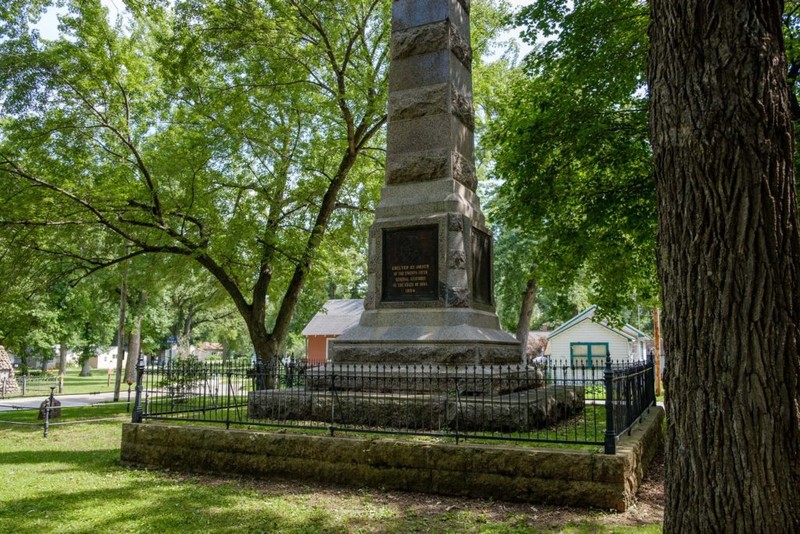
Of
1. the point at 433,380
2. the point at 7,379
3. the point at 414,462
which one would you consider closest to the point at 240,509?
the point at 414,462

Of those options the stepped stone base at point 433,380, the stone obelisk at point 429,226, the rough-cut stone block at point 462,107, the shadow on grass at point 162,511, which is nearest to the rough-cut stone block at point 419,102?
the stone obelisk at point 429,226

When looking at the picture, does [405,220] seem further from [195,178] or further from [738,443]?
[195,178]

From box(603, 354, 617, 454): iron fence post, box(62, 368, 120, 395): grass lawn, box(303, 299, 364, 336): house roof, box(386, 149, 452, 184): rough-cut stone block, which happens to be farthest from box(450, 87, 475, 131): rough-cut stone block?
box(303, 299, 364, 336): house roof

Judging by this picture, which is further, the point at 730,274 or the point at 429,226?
the point at 429,226

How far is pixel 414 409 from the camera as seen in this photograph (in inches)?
299

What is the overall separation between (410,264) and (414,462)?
A: 3.63 meters

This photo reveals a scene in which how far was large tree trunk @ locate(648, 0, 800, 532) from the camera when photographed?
3074 millimetres

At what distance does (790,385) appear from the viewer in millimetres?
3080

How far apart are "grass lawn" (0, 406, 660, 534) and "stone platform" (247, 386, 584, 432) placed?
115 centimetres

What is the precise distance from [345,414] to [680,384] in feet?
17.3

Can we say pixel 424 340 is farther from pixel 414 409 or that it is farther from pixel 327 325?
pixel 327 325

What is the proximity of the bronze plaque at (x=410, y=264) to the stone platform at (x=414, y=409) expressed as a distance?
1750 mm

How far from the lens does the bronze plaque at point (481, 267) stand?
948cm

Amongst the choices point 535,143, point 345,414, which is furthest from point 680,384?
point 535,143
